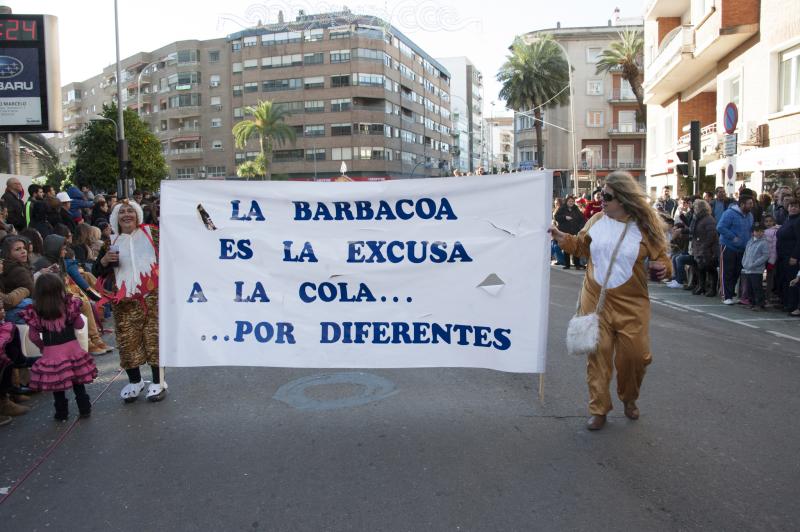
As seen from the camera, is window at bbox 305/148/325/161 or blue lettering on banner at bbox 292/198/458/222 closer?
blue lettering on banner at bbox 292/198/458/222

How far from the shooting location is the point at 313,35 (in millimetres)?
85750

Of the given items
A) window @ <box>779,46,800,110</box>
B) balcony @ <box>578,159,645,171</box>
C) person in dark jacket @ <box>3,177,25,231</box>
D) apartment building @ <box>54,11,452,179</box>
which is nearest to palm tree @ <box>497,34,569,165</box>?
balcony @ <box>578,159,645,171</box>

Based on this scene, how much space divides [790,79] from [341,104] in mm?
71622

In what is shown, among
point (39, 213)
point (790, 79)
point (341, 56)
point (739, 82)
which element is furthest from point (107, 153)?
point (341, 56)

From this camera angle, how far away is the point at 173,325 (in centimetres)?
523

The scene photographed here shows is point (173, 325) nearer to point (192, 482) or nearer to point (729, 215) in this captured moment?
point (192, 482)

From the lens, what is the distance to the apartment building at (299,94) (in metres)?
85.8

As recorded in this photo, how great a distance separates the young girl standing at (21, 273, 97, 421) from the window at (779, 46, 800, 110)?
739 inches

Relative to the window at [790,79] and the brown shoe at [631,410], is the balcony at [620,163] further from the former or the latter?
the brown shoe at [631,410]

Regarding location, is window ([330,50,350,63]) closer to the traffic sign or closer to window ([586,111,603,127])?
window ([586,111,603,127])

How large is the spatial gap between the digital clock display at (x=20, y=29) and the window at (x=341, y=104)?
6342 centimetres

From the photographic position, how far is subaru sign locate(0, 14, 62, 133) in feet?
77.1

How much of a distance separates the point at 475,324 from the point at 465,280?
342 millimetres

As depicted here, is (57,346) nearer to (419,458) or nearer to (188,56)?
(419,458)
